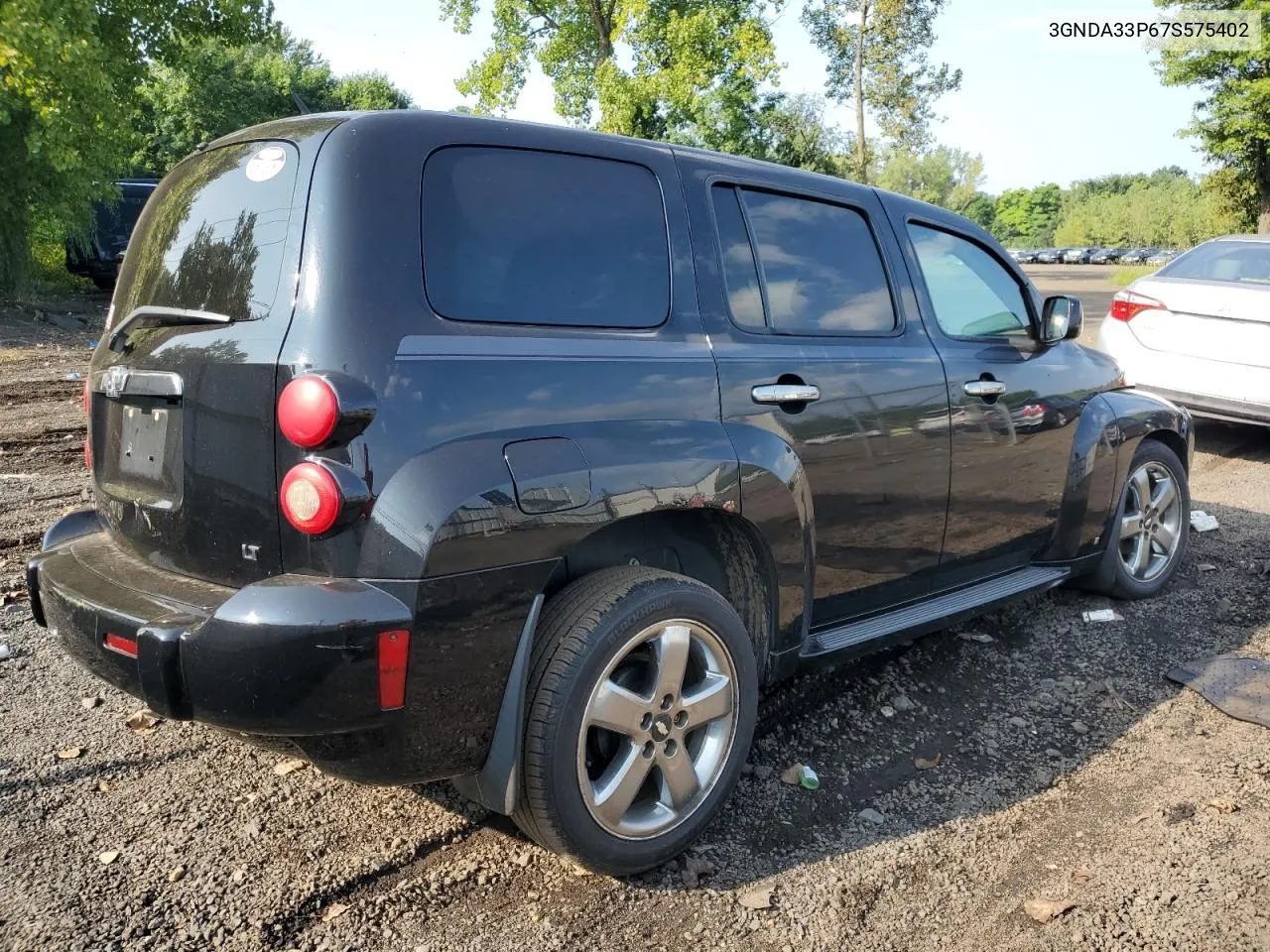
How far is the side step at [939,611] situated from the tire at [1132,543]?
44 centimetres

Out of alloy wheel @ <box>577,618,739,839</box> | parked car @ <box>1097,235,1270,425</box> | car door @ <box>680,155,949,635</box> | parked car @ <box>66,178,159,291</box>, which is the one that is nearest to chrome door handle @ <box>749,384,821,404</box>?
car door @ <box>680,155,949,635</box>

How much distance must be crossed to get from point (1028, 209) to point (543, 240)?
15212 centimetres

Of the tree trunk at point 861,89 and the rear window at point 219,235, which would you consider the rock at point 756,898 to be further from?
the tree trunk at point 861,89

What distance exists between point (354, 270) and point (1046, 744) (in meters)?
2.80

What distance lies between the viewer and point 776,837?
9.71ft

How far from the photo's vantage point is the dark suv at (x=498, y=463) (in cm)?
227

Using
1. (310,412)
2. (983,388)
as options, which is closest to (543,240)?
(310,412)

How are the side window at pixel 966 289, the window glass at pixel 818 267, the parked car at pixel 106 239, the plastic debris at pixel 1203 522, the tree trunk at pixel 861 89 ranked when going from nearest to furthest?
the window glass at pixel 818 267 → the side window at pixel 966 289 → the plastic debris at pixel 1203 522 → the parked car at pixel 106 239 → the tree trunk at pixel 861 89

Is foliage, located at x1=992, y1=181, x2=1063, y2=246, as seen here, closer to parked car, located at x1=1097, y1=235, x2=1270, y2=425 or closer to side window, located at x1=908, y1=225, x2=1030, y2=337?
parked car, located at x1=1097, y1=235, x2=1270, y2=425

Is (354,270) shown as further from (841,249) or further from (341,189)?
(841,249)

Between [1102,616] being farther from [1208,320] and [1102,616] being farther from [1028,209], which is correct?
[1028,209]

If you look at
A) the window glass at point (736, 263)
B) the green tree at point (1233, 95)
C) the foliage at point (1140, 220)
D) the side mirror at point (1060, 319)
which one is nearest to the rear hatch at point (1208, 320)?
the side mirror at point (1060, 319)

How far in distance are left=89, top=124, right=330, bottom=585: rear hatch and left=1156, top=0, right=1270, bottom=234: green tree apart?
27.7 m

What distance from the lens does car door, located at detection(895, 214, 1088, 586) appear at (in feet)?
12.5
